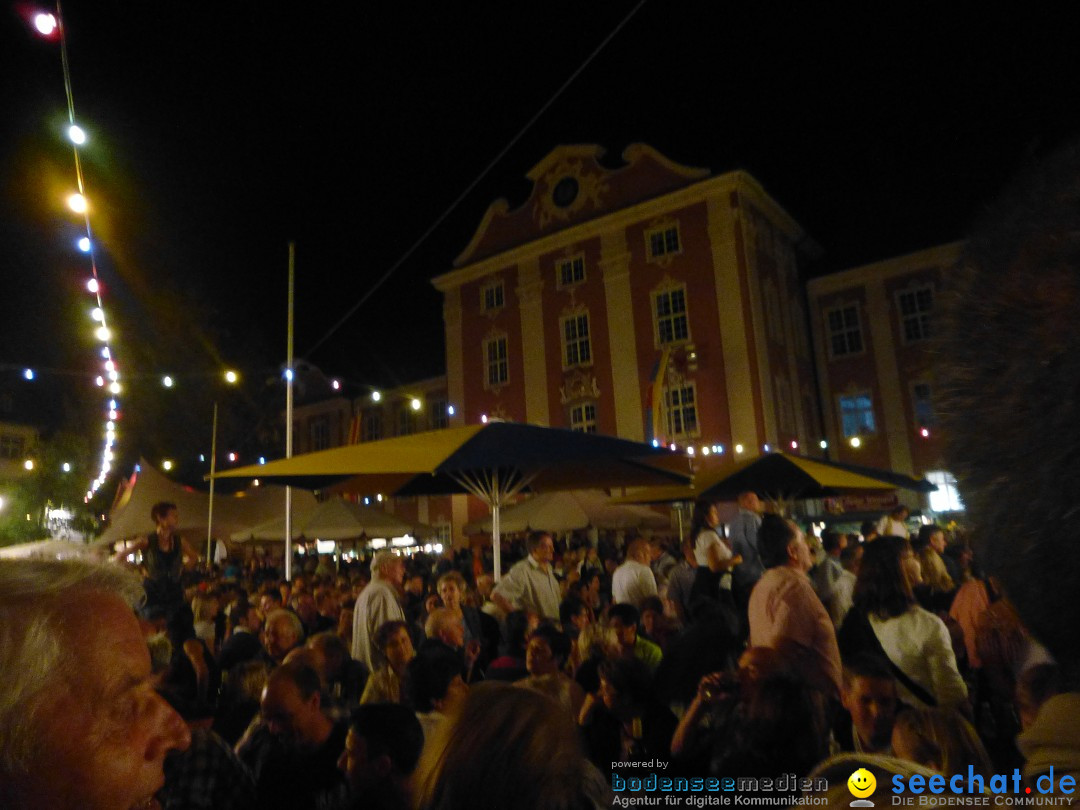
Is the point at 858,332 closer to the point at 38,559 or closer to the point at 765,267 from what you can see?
the point at 765,267

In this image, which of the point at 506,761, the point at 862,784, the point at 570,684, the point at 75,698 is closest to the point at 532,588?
the point at 570,684

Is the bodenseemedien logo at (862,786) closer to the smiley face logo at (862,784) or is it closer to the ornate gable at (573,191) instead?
the smiley face logo at (862,784)

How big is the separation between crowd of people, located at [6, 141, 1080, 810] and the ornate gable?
75.0ft

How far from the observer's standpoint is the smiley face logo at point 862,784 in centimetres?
112

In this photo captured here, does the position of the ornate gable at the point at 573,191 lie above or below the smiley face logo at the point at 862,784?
above

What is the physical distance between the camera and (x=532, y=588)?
668cm

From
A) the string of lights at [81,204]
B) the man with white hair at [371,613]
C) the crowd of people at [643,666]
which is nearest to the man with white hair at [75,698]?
the crowd of people at [643,666]

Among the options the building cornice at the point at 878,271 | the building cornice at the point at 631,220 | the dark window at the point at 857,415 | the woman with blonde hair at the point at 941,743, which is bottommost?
the woman with blonde hair at the point at 941,743

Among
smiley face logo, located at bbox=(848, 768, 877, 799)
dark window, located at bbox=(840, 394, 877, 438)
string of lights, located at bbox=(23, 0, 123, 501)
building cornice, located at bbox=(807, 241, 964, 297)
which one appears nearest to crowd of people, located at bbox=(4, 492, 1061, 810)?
smiley face logo, located at bbox=(848, 768, 877, 799)

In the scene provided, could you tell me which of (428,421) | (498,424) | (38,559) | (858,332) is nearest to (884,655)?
(498,424)

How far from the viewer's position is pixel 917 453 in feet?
87.4

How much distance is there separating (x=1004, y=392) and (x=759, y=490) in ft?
30.0

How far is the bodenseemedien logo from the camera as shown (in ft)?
3.62

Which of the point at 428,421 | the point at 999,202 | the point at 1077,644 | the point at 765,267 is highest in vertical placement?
the point at 765,267
